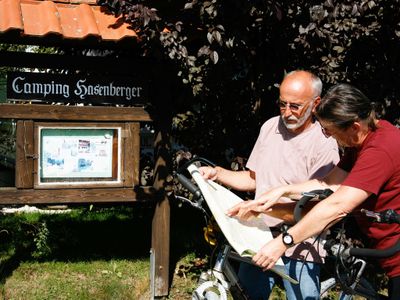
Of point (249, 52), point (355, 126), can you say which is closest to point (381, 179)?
point (355, 126)

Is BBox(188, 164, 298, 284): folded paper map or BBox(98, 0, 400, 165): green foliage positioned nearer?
BBox(188, 164, 298, 284): folded paper map

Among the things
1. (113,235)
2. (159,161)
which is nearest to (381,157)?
(159,161)

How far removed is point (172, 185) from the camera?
4977 millimetres

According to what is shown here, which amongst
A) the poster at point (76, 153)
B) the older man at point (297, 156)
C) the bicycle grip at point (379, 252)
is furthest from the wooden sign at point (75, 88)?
the bicycle grip at point (379, 252)

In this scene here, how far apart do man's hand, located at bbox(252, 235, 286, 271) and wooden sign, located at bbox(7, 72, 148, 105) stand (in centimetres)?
248

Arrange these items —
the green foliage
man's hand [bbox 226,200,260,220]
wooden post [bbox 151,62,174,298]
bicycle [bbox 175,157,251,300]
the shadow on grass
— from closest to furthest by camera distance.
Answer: man's hand [bbox 226,200,260,220] → bicycle [bbox 175,157,251,300] → the green foliage → wooden post [bbox 151,62,174,298] → the shadow on grass

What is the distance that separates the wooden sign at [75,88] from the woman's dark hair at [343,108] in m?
2.35

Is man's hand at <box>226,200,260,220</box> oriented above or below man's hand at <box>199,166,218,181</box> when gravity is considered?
below

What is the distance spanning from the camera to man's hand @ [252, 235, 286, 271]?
257cm

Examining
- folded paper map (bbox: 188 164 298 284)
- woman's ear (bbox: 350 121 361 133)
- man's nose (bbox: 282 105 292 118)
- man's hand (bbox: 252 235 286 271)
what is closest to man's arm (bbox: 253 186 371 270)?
man's hand (bbox: 252 235 286 271)

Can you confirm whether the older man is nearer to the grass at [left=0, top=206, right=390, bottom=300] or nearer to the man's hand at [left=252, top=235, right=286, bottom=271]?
the man's hand at [left=252, top=235, right=286, bottom=271]

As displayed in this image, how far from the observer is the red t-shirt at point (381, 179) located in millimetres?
2578

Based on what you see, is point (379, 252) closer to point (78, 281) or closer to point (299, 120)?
point (299, 120)

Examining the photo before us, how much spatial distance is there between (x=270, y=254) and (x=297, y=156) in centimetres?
84
